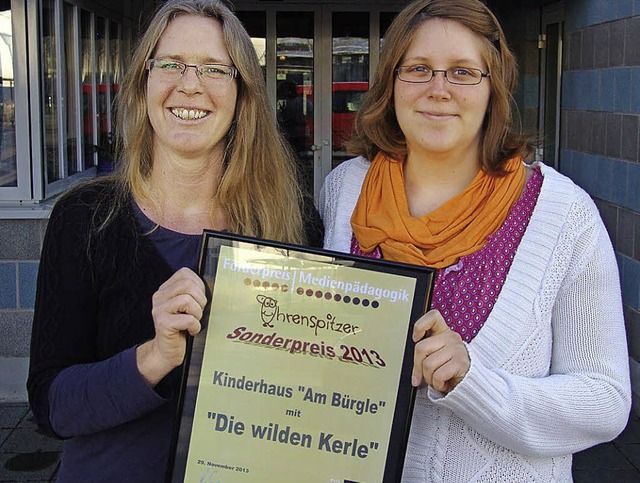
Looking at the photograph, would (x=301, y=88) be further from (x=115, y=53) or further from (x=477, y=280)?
(x=477, y=280)

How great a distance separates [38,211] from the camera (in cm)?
562

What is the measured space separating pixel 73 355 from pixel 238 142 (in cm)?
66

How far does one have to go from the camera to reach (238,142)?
7.19 feet

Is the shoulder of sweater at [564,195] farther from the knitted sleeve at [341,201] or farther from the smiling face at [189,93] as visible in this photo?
the smiling face at [189,93]

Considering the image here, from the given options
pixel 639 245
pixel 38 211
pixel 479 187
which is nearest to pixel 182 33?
pixel 479 187

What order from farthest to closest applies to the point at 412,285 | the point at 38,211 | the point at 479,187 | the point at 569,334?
the point at 38,211 → the point at 479,187 → the point at 569,334 → the point at 412,285

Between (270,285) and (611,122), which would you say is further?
(611,122)

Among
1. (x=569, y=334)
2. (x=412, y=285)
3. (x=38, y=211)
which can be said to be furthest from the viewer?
(x=38, y=211)

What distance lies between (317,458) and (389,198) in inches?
28.4

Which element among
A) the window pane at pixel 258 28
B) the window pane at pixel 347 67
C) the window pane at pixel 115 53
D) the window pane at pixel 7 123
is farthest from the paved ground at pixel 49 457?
the window pane at pixel 258 28

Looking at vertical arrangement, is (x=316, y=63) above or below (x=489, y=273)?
above

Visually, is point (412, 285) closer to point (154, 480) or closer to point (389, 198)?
point (389, 198)

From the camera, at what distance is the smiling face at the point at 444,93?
2082 millimetres

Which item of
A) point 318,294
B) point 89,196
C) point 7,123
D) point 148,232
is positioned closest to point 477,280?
point 318,294
